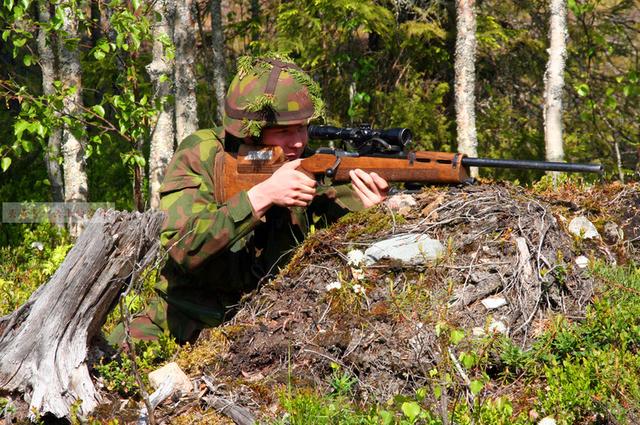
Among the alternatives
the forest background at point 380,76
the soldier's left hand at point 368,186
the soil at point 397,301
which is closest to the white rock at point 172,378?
the soil at point 397,301

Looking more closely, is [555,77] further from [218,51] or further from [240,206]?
[240,206]

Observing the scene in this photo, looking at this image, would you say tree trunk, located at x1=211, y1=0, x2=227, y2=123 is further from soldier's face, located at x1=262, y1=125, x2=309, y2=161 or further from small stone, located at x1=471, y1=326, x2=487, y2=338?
small stone, located at x1=471, y1=326, x2=487, y2=338

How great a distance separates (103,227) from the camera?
508cm

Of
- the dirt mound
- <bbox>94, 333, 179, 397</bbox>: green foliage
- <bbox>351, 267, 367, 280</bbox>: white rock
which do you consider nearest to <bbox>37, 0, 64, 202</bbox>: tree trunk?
<bbox>94, 333, 179, 397</bbox>: green foliage

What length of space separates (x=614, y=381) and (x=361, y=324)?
1.62 metres

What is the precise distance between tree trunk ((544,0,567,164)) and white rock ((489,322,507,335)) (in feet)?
18.5

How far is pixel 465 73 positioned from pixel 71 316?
23.4 feet

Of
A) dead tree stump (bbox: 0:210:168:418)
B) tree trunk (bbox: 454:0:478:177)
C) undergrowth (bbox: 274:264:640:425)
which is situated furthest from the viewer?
tree trunk (bbox: 454:0:478:177)

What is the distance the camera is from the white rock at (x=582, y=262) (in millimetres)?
6077

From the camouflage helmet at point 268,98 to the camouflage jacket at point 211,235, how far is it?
35 centimetres

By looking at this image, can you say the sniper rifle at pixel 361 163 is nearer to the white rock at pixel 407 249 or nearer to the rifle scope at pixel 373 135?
the rifle scope at pixel 373 135

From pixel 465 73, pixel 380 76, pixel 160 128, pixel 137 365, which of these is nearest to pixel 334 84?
pixel 380 76

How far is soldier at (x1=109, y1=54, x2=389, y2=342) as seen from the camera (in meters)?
5.67

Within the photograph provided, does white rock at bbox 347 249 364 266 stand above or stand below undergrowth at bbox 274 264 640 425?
above
